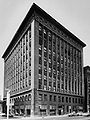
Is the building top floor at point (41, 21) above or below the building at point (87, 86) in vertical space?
above

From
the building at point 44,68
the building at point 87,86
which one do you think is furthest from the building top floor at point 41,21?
the building at point 87,86

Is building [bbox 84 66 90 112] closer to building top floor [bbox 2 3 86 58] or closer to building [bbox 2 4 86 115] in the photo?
building [bbox 2 4 86 115]

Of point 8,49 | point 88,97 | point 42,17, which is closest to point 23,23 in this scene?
point 42,17

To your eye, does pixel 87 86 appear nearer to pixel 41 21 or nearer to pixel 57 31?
pixel 57 31

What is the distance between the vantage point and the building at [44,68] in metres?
65.7

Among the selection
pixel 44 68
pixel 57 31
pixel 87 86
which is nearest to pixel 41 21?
pixel 57 31

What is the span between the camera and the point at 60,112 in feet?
243

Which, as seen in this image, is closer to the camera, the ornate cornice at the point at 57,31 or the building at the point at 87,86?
the ornate cornice at the point at 57,31

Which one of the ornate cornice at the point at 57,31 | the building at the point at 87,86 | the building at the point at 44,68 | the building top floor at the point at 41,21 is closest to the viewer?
the building at the point at 44,68

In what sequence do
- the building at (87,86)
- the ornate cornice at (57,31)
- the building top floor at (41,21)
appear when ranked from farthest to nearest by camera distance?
the building at (87,86), the ornate cornice at (57,31), the building top floor at (41,21)

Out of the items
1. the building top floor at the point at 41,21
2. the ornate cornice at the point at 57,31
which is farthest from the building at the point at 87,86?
the building top floor at the point at 41,21

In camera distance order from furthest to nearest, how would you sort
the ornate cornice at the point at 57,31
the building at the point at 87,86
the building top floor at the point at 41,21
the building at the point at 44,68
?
1. the building at the point at 87,86
2. the ornate cornice at the point at 57,31
3. the building top floor at the point at 41,21
4. the building at the point at 44,68

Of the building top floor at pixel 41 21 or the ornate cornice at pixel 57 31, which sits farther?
the ornate cornice at pixel 57 31

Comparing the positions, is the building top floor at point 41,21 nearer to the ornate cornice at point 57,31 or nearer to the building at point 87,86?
the ornate cornice at point 57,31
